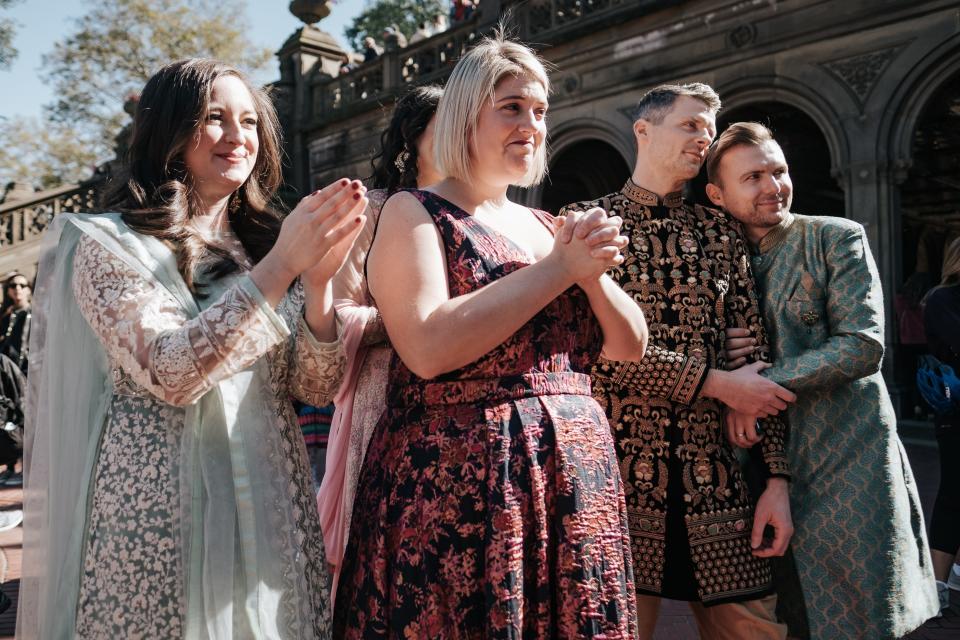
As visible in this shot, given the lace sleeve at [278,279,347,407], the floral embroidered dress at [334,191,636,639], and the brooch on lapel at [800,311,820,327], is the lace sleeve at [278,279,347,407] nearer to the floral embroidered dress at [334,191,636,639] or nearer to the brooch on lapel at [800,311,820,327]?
the floral embroidered dress at [334,191,636,639]

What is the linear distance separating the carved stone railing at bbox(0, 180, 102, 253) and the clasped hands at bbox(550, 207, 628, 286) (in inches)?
727

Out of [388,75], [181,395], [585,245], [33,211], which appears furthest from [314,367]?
[33,211]

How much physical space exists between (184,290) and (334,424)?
41.9 inches

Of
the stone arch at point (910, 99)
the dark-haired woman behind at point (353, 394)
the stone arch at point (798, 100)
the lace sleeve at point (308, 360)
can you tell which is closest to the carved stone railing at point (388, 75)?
the stone arch at point (798, 100)

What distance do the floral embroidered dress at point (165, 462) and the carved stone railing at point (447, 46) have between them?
8562 mm

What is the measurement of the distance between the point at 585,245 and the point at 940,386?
353 cm

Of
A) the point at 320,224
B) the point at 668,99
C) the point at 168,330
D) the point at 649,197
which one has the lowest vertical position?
the point at 168,330

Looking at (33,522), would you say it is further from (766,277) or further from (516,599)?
(766,277)

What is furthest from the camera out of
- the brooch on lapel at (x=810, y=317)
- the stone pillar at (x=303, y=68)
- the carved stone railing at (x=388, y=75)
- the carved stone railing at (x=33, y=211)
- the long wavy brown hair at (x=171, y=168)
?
the stone pillar at (x=303, y=68)

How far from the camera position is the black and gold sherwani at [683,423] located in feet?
8.37

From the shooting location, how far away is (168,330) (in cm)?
173

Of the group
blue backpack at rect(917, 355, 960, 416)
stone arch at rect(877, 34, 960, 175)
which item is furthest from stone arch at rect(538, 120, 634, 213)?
blue backpack at rect(917, 355, 960, 416)

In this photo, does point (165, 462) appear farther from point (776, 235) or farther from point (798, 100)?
point (798, 100)

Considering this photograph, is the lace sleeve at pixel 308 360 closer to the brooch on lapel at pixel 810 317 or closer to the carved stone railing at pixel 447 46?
the brooch on lapel at pixel 810 317
